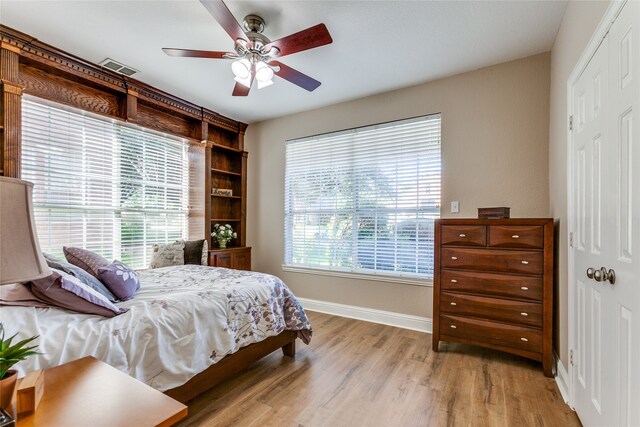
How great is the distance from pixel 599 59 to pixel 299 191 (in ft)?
10.3

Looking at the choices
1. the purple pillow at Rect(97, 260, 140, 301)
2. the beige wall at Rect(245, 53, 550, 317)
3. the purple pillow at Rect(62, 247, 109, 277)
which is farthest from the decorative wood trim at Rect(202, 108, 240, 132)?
the purple pillow at Rect(97, 260, 140, 301)

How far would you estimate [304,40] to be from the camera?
76.7 inches

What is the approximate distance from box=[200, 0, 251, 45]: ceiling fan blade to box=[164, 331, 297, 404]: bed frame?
2.11 metres

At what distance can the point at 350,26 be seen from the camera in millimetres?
2277

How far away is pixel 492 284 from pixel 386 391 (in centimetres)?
121

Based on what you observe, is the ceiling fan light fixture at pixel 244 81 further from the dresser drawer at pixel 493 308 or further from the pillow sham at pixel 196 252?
the dresser drawer at pixel 493 308

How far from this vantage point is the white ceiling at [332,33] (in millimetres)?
2088

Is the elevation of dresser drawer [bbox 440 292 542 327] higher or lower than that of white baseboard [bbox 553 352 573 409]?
higher

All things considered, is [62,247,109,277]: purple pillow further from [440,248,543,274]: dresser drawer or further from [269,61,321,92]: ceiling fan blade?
[440,248,543,274]: dresser drawer

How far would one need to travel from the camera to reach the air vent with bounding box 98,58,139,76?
2.79 meters

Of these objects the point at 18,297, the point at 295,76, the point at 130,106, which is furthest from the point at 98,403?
the point at 130,106

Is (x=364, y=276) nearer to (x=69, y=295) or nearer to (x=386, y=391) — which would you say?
(x=386, y=391)

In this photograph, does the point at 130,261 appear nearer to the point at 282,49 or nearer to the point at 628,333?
the point at 282,49

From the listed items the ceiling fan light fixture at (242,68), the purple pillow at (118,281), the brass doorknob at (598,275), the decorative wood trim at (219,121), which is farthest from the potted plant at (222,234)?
the brass doorknob at (598,275)
